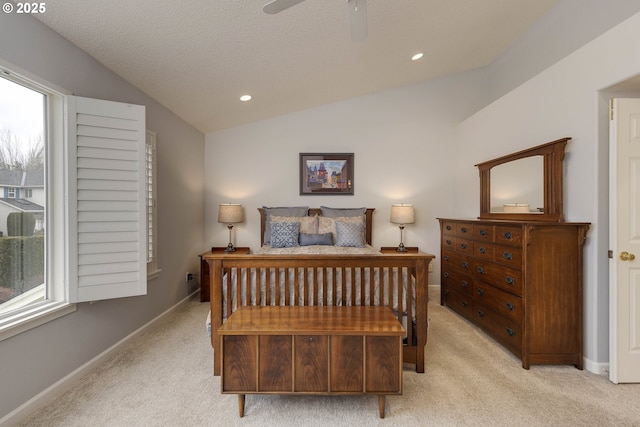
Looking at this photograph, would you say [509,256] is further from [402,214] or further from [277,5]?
[277,5]

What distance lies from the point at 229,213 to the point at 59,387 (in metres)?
2.57

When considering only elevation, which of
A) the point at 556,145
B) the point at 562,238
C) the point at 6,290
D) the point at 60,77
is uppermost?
the point at 60,77

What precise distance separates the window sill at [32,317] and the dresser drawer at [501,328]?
349cm

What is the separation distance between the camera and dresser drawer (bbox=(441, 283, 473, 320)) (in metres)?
3.23

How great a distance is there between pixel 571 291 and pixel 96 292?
3.70 meters

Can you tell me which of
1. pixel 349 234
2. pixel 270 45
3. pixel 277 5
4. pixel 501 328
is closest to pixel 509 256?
pixel 501 328

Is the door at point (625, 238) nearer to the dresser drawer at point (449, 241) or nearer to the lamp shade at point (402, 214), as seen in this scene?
the dresser drawer at point (449, 241)

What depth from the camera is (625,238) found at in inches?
82.6

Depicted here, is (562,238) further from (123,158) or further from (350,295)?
(123,158)

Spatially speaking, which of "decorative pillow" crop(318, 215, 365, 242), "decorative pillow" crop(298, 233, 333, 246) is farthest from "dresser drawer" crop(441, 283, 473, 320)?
"decorative pillow" crop(298, 233, 333, 246)

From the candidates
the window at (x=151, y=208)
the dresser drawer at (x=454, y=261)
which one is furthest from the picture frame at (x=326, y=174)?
the window at (x=151, y=208)

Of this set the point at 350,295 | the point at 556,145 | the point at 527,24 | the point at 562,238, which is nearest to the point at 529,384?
the point at 562,238

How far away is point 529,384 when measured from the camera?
2113 mm

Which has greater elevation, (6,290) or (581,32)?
(581,32)
